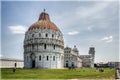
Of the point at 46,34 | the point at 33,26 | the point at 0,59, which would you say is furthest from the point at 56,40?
the point at 0,59

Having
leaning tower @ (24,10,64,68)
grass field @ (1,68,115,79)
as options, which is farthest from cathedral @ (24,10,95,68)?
grass field @ (1,68,115,79)

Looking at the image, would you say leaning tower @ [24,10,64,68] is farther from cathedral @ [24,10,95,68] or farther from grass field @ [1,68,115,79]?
grass field @ [1,68,115,79]

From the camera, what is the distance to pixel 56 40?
76.2 m

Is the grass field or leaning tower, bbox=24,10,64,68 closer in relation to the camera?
the grass field

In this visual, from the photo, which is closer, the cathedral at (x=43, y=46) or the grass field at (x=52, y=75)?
the grass field at (x=52, y=75)

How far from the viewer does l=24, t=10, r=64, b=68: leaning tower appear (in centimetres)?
7325

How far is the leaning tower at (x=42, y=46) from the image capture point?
7325 cm

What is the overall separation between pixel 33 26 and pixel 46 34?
252 inches

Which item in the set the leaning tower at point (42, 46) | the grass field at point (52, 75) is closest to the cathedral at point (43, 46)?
the leaning tower at point (42, 46)

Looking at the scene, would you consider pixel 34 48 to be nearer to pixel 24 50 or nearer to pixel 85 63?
pixel 24 50

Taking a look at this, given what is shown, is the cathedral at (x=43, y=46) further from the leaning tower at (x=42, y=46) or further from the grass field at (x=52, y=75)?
the grass field at (x=52, y=75)

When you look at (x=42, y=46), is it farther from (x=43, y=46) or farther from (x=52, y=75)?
(x=52, y=75)

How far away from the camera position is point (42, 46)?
241ft

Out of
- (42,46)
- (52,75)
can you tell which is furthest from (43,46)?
(52,75)
